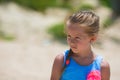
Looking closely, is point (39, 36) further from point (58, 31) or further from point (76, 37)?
point (76, 37)

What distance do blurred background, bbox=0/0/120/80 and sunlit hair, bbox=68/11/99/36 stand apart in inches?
84.6

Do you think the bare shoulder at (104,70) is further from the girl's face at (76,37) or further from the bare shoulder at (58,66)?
the bare shoulder at (58,66)

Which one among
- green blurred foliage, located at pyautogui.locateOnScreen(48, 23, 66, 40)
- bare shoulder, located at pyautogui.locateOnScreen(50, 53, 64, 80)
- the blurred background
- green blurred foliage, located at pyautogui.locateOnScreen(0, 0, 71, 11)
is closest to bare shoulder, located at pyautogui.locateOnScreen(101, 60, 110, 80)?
bare shoulder, located at pyautogui.locateOnScreen(50, 53, 64, 80)

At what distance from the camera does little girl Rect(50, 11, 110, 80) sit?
3.22 meters

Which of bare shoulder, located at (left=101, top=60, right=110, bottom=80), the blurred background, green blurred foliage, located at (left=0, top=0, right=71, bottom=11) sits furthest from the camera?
green blurred foliage, located at (left=0, top=0, right=71, bottom=11)

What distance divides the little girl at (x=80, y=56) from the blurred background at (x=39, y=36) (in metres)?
2.12

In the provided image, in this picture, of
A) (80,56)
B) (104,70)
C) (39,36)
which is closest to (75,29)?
(80,56)

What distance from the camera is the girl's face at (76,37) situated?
3201 mm

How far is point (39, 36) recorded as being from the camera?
36.6 feet

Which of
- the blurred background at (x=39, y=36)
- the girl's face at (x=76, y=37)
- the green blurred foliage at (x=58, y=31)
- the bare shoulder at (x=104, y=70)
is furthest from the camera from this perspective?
the green blurred foliage at (x=58, y=31)

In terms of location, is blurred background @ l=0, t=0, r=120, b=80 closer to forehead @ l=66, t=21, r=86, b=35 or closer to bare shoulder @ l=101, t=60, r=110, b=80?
bare shoulder @ l=101, t=60, r=110, b=80

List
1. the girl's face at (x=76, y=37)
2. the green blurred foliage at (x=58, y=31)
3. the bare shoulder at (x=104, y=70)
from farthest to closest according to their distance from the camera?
the green blurred foliage at (x=58, y=31), the bare shoulder at (x=104, y=70), the girl's face at (x=76, y=37)

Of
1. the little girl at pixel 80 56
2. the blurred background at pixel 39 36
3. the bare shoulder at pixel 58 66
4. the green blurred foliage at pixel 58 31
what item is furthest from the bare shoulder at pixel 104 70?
the green blurred foliage at pixel 58 31

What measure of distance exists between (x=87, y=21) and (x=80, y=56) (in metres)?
0.29
